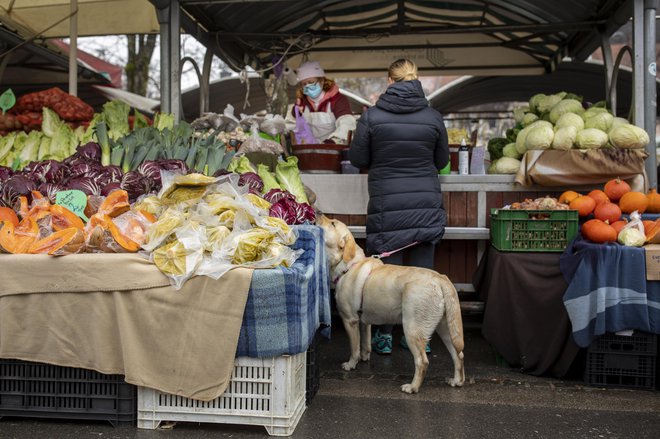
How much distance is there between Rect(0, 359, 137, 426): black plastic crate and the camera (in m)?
3.77

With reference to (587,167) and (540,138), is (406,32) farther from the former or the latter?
(587,167)

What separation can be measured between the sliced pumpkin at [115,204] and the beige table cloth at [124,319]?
38cm

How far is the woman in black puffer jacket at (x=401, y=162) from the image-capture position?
5328mm

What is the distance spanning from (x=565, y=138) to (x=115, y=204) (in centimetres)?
371

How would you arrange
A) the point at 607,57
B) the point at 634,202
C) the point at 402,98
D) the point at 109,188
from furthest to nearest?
1. the point at 607,57
2. the point at 402,98
3. the point at 634,202
4. the point at 109,188

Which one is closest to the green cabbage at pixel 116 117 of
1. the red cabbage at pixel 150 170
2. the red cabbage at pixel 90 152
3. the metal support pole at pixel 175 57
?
the metal support pole at pixel 175 57

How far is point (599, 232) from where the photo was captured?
4.78 m

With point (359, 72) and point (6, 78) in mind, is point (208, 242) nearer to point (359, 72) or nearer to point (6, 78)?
point (359, 72)

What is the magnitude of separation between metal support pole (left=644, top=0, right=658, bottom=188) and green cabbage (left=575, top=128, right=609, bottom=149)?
622mm

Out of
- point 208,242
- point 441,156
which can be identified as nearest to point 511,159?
point 441,156

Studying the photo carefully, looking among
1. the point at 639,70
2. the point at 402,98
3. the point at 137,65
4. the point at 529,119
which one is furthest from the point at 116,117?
the point at 137,65

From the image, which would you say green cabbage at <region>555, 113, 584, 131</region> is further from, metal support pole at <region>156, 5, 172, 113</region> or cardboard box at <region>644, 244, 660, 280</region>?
metal support pole at <region>156, 5, 172, 113</region>

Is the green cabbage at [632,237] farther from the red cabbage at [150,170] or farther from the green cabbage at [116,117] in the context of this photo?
the green cabbage at [116,117]

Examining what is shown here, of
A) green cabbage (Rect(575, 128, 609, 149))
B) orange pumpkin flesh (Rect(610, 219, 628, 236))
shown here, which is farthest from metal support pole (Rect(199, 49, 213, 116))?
orange pumpkin flesh (Rect(610, 219, 628, 236))
